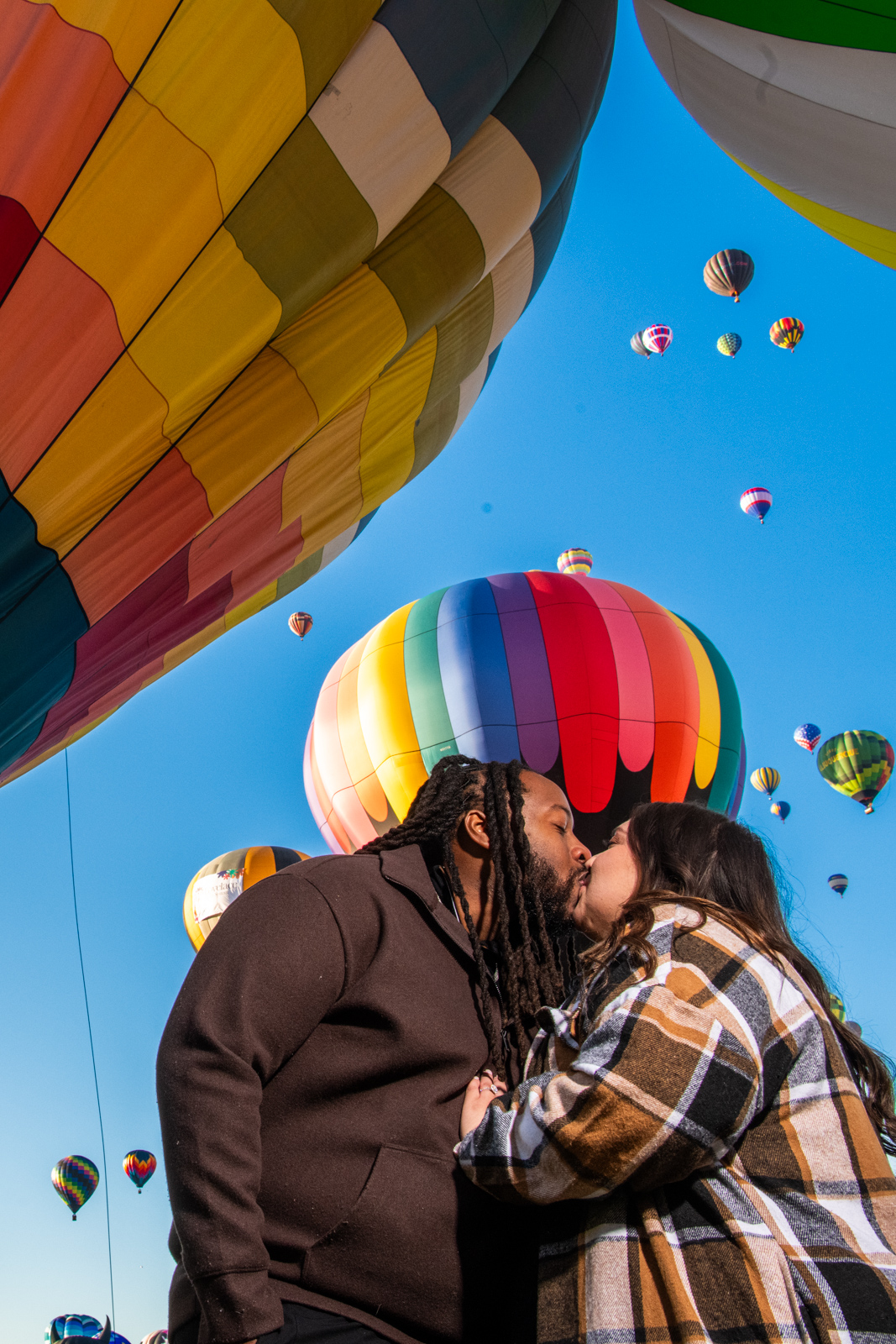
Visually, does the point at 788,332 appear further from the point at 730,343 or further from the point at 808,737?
the point at 808,737

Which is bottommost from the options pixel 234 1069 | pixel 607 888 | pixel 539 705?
pixel 234 1069

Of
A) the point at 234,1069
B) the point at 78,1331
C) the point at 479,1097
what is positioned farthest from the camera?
the point at 78,1331

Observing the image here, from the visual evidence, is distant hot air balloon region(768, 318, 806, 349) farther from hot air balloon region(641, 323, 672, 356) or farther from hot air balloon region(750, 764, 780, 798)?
hot air balloon region(750, 764, 780, 798)

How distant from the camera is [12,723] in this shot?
371 cm

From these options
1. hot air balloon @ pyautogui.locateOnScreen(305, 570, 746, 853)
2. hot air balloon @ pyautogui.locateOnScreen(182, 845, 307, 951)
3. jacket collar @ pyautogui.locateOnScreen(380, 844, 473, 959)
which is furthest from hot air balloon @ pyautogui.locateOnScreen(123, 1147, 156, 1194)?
jacket collar @ pyautogui.locateOnScreen(380, 844, 473, 959)

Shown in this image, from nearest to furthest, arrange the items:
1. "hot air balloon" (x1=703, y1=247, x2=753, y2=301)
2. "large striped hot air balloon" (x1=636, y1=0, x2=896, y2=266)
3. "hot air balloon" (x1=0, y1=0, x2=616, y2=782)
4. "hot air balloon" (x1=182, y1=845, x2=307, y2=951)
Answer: "hot air balloon" (x1=0, y1=0, x2=616, y2=782)
"large striped hot air balloon" (x1=636, y1=0, x2=896, y2=266)
"hot air balloon" (x1=182, y1=845, x2=307, y2=951)
"hot air balloon" (x1=703, y1=247, x2=753, y2=301)

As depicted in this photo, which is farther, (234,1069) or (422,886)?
(422,886)

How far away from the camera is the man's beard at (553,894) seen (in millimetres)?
2016

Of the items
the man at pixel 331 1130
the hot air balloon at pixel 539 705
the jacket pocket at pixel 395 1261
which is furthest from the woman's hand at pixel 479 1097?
the hot air balloon at pixel 539 705

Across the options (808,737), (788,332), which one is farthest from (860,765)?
(788,332)

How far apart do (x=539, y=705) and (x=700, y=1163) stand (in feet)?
22.6

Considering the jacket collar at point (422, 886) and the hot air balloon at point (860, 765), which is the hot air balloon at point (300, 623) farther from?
the jacket collar at point (422, 886)

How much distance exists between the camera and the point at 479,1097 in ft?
5.35

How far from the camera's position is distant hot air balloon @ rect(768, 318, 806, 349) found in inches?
570
